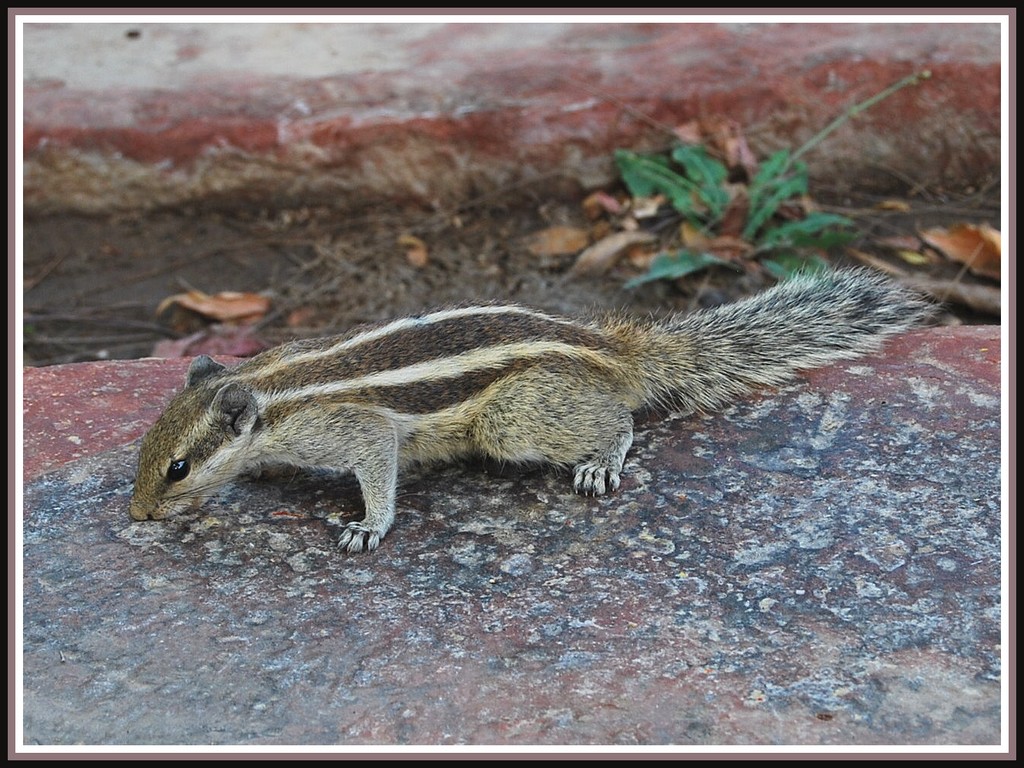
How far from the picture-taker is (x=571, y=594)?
11.2 feet

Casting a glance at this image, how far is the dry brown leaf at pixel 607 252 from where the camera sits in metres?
6.72

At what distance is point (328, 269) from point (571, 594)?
13.2 feet

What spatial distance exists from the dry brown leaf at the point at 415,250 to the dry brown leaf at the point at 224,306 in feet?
2.92

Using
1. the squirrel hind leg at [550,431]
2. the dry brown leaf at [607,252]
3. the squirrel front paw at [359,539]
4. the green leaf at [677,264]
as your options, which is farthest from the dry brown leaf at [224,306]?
the squirrel front paw at [359,539]

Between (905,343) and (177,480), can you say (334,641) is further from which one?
(905,343)

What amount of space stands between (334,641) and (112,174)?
4884mm

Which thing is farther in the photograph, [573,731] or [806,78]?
[806,78]

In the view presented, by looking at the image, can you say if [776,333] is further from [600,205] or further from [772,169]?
[600,205]

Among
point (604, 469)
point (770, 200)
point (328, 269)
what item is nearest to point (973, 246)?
point (770, 200)

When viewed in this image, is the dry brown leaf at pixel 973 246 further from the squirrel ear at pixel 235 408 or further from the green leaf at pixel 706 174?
the squirrel ear at pixel 235 408

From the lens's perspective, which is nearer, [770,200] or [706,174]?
[770,200]

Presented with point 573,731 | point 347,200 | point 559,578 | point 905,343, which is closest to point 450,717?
point 573,731

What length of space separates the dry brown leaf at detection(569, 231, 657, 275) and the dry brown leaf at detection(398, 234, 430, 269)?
0.89m

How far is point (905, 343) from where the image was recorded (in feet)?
15.4
